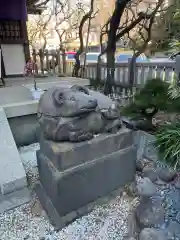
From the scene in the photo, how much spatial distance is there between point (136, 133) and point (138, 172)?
2.07 ft

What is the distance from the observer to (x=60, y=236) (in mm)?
1489

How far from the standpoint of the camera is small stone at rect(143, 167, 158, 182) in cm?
198

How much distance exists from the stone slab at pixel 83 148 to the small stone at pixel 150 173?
1.55ft

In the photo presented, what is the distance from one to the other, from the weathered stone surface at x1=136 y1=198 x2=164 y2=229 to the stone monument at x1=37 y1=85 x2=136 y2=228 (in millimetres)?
469

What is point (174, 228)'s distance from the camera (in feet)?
4.27

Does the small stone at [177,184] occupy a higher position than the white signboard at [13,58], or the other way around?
the white signboard at [13,58]

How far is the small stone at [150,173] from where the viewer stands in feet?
6.50

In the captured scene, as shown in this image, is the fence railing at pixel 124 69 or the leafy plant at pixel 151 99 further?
the fence railing at pixel 124 69

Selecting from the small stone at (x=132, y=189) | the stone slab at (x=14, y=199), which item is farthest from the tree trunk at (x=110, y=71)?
the stone slab at (x=14, y=199)

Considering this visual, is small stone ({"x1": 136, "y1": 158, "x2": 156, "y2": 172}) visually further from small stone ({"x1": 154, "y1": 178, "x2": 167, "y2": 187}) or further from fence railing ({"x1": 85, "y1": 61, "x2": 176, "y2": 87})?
fence railing ({"x1": 85, "y1": 61, "x2": 176, "y2": 87})

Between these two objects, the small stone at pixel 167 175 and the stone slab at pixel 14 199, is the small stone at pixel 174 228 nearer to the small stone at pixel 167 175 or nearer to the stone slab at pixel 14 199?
the small stone at pixel 167 175

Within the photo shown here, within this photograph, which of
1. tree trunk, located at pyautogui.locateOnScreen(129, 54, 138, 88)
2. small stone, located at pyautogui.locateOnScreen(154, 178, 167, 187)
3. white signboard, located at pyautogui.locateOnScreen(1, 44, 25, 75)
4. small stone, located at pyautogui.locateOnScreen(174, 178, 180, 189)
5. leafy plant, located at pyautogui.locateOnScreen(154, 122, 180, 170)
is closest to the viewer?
leafy plant, located at pyautogui.locateOnScreen(154, 122, 180, 170)

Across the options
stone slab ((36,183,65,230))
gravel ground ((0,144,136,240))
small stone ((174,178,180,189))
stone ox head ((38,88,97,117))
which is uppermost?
stone ox head ((38,88,97,117))

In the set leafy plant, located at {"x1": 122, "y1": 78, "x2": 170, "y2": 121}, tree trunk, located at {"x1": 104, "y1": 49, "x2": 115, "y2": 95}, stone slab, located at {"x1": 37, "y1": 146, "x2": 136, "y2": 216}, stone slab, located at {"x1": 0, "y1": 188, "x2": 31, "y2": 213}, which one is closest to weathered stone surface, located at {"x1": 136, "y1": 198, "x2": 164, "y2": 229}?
stone slab, located at {"x1": 37, "y1": 146, "x2": 136, "y2": 216}
